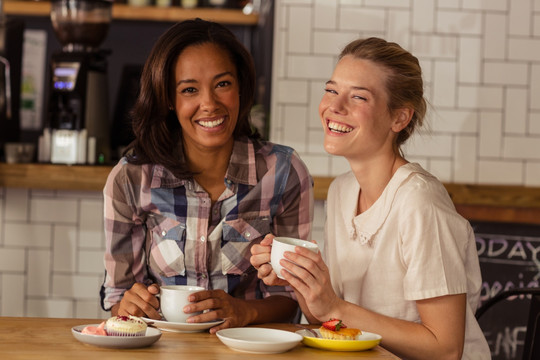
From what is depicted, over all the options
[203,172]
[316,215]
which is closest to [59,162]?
[316,215]

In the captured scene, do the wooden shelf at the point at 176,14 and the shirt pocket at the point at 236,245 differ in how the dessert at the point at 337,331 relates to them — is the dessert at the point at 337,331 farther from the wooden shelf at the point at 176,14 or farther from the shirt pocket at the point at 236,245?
the wooden shelf at the point at 176,14

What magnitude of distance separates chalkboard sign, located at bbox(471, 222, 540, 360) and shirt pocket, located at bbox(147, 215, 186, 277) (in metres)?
1.66

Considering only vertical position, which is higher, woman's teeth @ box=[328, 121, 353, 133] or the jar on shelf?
the jar on shelf

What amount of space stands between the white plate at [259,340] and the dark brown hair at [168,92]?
0.66m

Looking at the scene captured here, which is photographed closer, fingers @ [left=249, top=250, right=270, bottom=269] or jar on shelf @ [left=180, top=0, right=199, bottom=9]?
fingers @ [left=249, top=250, right=270, bottom=269]

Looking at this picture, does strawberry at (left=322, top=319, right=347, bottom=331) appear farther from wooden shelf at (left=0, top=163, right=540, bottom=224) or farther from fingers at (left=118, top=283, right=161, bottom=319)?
wooden shelf at (left=0, top=163, right=540, bottom=224)

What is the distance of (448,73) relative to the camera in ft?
11.6

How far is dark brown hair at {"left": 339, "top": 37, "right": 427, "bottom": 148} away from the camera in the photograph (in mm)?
1979

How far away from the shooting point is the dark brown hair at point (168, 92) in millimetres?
2164

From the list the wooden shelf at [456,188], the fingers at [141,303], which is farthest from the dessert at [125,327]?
the wooden shelf at [456,188]

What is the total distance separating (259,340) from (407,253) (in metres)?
0.44

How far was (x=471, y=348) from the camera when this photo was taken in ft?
6.23

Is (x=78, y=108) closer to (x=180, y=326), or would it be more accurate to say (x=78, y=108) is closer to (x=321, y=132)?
(x=321, y=132)

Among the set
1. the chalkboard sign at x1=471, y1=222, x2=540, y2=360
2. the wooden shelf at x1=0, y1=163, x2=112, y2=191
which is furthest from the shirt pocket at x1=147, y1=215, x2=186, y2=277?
the chalkboard sign at x1=471, y1=222, x2=540, y2=360
